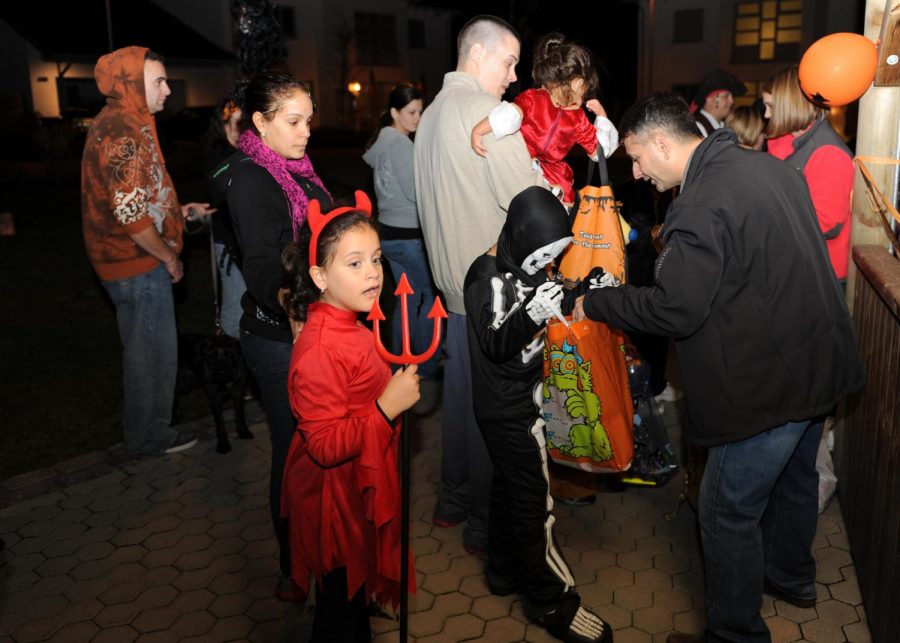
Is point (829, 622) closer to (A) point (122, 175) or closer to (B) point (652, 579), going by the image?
(B) point (652, 579)

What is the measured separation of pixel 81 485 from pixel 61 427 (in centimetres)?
131

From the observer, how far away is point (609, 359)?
3861 mm

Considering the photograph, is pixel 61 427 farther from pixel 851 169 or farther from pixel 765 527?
pixel 851 169

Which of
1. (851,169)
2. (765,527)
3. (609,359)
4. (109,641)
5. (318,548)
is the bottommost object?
(109,641)

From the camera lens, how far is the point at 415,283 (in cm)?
647

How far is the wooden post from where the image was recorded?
441 cm

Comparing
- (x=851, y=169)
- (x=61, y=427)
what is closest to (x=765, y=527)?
(x=851, y=169)

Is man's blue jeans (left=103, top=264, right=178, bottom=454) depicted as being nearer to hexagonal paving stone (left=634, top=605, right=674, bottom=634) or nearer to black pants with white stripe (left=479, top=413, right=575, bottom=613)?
black pants with white stripe (left=479, top=413, right=575, bottom=613)

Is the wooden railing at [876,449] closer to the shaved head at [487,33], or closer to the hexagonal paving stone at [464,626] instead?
the hexagonal paving stone at [464,626]

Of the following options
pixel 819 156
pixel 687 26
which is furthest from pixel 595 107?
pixel 687 26

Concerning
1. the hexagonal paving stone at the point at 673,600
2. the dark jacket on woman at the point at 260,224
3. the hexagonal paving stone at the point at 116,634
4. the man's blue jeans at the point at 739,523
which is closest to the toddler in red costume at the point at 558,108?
the dark jacket on woman at the point at 260,224

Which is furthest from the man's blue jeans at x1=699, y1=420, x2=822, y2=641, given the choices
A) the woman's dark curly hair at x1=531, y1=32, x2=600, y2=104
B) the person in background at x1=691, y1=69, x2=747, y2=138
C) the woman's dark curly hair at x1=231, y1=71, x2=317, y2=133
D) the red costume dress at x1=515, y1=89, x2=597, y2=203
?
the person in background at x1=691, y1=69, x2=747, y2=138

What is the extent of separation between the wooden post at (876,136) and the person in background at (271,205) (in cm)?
290

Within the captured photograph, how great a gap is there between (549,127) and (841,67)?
1497 mm
